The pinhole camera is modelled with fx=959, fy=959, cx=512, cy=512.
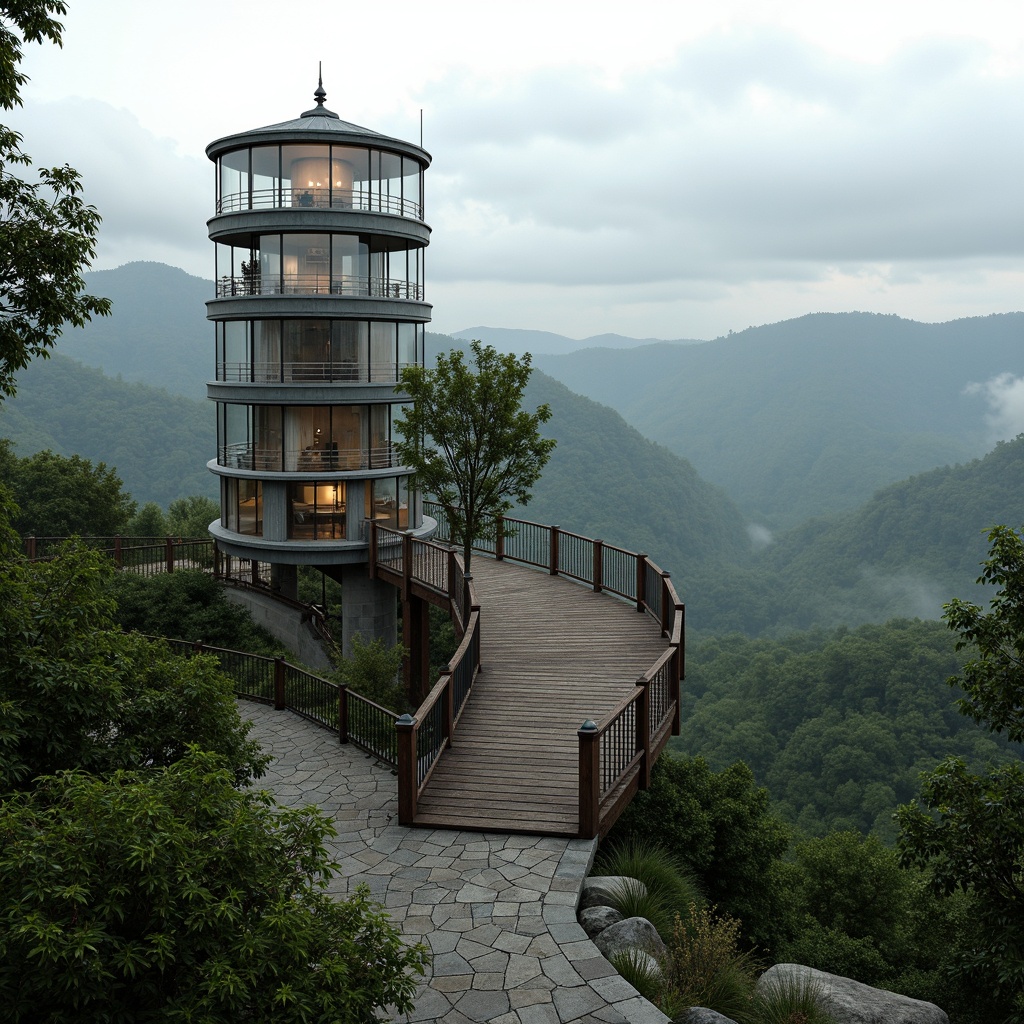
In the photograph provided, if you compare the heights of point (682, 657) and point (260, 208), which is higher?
point (260, 208)

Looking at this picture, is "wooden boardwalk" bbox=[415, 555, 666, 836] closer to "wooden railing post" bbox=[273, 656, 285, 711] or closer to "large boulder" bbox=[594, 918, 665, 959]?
"large boulder" bbox=[594, 918, 665, 959]

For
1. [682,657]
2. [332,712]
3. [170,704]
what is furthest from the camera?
[332,712]

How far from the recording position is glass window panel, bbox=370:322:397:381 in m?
28.0

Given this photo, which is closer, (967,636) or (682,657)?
(967,636)

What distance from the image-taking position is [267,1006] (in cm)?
602

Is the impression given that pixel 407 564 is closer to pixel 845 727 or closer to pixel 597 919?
pixel 597 919

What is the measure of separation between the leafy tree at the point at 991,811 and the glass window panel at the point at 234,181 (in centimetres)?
2243

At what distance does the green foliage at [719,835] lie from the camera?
1658cm

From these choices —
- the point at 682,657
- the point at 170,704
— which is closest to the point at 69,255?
the point at 170,704

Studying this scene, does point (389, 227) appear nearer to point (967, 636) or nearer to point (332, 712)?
point (332, 712)

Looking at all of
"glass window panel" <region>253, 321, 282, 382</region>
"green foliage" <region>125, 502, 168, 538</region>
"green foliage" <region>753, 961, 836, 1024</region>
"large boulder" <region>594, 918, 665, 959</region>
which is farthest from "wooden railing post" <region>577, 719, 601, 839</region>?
"green foliage" <region>125, 502, 168, 538</region>

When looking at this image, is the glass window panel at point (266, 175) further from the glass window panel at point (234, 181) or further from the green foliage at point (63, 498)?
the green foliage at point (63, 498)

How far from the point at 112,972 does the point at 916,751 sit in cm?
5984

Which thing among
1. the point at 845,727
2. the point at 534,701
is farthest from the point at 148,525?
the point at 845,727
